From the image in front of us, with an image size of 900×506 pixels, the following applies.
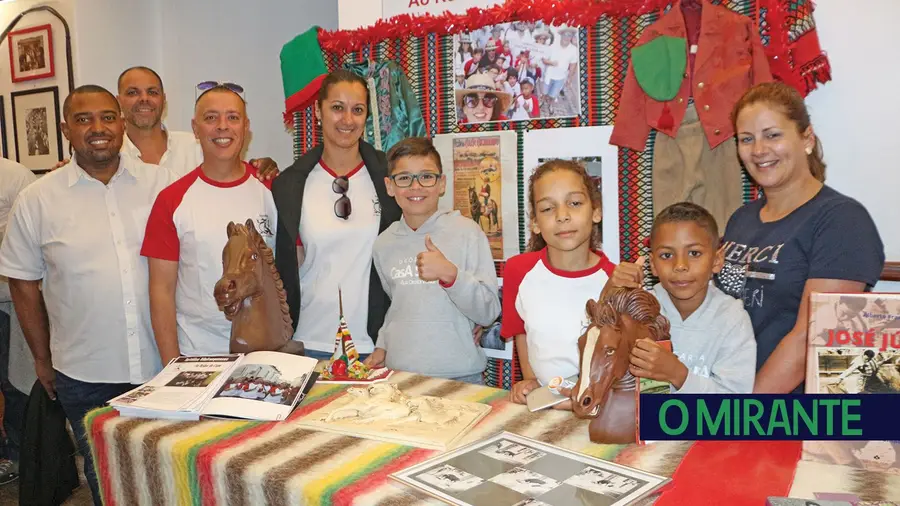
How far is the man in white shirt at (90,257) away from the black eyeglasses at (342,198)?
80 centimetres

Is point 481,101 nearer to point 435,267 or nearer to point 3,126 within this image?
point 435,267

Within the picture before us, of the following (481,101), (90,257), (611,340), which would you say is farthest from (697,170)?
(90,257)

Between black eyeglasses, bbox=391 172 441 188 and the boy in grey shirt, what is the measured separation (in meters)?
0.82

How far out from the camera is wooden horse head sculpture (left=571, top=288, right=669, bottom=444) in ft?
4.45

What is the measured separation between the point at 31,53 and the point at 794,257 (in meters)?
5.38

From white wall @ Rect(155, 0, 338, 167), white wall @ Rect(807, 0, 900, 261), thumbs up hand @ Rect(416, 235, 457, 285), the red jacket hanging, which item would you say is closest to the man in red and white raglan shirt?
thumbs up hand @ Rect(416, 235, 457, 285)

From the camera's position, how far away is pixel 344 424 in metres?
1.58

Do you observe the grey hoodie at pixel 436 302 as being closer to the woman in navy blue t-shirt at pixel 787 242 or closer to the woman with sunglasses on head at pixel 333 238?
the woman with sunglasses on head at pixel 333 238

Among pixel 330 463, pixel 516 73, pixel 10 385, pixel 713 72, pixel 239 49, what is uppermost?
pixel 239 49

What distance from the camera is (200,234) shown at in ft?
7.54

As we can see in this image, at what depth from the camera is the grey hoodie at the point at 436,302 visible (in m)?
2.19

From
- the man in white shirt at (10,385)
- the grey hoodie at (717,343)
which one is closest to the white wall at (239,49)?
the man in white shirt at (10,385)

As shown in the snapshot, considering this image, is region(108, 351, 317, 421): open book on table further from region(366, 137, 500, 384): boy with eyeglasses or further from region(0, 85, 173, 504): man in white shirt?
region(0, 85, 173, 504): man in white shirt

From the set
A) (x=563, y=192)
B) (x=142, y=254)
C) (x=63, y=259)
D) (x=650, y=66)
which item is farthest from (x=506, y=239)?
(x=63, y=259)
